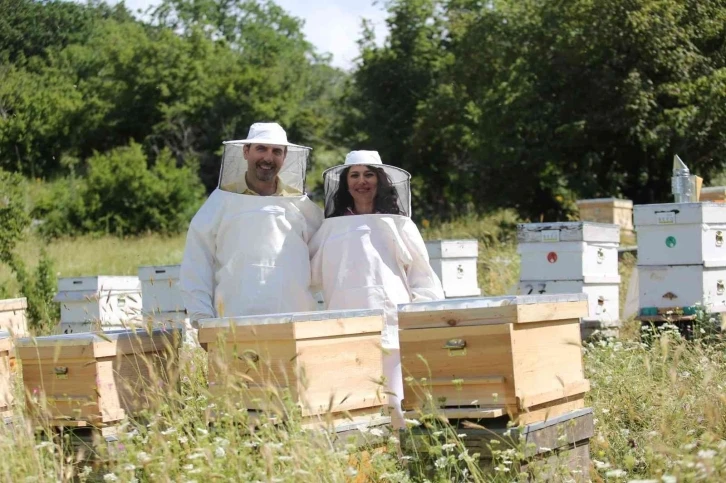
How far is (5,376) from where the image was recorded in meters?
5.28

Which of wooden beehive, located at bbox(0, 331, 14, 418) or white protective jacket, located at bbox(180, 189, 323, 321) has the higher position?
white protective jacket, located at bbox(180, 189, 323, 321)

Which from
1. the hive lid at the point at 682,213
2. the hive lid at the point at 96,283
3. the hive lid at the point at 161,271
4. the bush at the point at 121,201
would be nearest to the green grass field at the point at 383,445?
the hive lid at the point at 682,213

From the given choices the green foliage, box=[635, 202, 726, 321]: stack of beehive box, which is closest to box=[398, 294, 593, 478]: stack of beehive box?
box=[635, 202, 726, 321]: stack of beehive box

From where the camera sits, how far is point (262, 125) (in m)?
5.60

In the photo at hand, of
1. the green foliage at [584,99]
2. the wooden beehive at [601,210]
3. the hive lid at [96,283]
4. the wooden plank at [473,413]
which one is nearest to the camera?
the wooden plank at [473,413]

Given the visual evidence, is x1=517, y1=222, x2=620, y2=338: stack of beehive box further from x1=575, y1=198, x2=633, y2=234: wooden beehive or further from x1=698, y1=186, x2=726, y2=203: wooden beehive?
x1=575, y1=198, x2=633, y2=234: wooden beehive

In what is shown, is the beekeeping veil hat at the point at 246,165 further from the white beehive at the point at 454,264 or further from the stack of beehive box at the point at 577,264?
the white beehive at the point at 454,264

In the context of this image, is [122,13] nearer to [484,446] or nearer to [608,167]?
[608,167]

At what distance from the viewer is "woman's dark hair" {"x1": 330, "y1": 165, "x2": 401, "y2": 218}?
5387 mm

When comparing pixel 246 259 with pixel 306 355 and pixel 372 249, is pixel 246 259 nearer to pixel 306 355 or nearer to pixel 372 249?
pixel 372 249

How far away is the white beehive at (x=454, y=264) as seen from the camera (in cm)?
1009

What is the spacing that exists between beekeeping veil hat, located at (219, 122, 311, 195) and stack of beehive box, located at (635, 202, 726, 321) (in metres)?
3.68

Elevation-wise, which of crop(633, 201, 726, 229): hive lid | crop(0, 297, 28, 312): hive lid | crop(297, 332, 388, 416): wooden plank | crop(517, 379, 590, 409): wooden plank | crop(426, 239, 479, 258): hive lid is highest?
crop(633, 201, 726, 229): hive lid

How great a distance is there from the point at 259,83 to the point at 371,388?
3126 cm
